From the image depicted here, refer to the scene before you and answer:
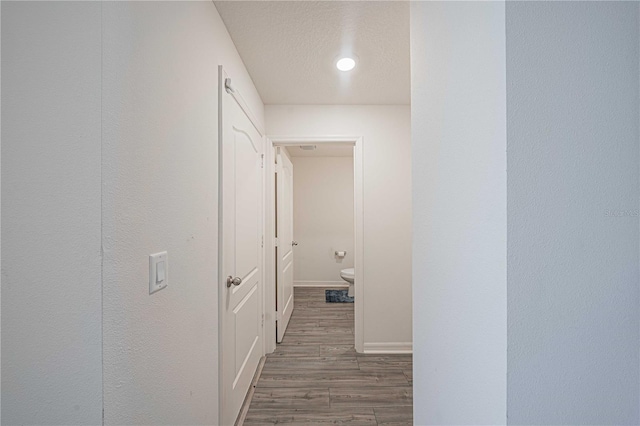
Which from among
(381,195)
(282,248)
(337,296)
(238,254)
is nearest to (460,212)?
(238,254)

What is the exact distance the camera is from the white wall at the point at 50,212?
708 mm

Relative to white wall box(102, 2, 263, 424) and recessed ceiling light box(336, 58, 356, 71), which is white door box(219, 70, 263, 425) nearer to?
white wall box(102, 2, 263, 424)

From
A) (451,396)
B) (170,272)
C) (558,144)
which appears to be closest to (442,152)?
(558,144)

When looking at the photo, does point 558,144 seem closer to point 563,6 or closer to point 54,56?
point 563,6

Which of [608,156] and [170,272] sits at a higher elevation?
[608,156]

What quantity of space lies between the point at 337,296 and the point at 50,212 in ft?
13.8

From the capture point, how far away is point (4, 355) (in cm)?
71

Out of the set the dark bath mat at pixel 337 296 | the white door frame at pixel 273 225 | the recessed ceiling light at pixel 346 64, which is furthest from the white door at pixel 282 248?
the recessed ceiling light at pixel 346 64

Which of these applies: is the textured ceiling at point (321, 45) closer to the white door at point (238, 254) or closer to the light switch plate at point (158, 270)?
the white door at point (238, 254)

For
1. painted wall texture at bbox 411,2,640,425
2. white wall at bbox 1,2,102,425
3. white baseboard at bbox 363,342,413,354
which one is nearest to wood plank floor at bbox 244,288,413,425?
white baseboard at bbox 363,342,413,354

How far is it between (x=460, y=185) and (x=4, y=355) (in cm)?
115

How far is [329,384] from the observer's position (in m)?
2.28

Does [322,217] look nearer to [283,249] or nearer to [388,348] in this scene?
[283,249]

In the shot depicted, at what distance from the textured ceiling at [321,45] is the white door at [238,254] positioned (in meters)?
0.37
